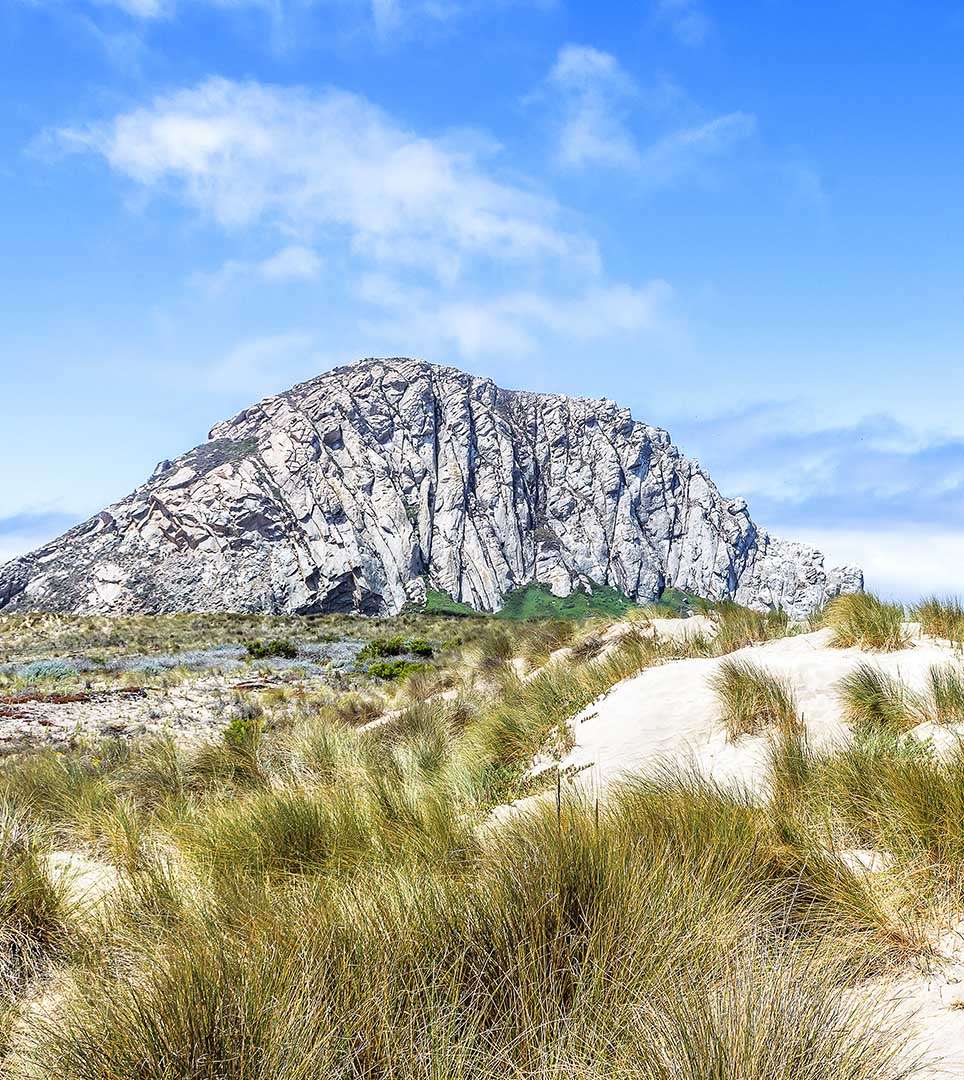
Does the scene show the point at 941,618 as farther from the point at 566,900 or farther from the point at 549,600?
the point at 549,600

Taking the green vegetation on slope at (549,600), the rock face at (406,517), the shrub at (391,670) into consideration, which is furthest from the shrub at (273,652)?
the green vegetation on slope at (549,600)

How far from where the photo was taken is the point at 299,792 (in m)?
5.67

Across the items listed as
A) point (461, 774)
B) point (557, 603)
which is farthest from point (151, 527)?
point (461, 774)

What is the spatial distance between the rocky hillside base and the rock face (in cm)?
13349

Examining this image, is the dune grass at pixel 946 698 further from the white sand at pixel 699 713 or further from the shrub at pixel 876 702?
the white sand at pixel 699 713

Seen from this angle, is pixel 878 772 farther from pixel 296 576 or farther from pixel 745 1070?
pixel 296 576

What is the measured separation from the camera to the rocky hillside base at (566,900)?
7.41 ft

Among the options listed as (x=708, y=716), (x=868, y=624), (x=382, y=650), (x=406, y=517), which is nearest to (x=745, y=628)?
(x=868, y=624)

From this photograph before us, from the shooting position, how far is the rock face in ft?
446

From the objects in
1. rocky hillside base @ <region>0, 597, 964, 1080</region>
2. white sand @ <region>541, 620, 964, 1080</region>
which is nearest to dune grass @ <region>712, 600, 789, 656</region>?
white sand @ <region>541, 620, 964, 1080</region>

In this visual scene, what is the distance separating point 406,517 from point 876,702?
15647 cm

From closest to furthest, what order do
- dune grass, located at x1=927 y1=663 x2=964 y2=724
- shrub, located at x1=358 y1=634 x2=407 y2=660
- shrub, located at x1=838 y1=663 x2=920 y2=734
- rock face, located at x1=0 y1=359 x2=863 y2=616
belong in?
dune grass, located at x1=927 y1=663 x2=964 y2=724
shrub, located at x1=838 y1=663 x2=920 y2=734
shrub, located at x1=358 y1=634 x2=407 y2=660
rock face, located at x1=0 y1=359 x2=863 y2=616

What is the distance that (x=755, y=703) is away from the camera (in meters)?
7.98

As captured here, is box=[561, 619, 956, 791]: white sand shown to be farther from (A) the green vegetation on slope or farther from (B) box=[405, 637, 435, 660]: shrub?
(A) the green vegetation on slope
